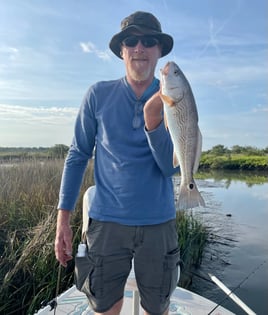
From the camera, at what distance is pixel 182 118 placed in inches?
56.6

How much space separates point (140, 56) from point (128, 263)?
3.86 ft

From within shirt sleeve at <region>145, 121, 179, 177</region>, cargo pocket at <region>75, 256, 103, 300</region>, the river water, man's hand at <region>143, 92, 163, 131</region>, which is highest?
man's hand at <region>143, 92, 163, 131</region>

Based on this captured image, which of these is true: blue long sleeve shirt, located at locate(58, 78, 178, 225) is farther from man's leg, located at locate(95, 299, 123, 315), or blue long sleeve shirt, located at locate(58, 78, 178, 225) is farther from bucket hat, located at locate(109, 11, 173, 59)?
man's leg, located at locate(95, 299, 123, 315)

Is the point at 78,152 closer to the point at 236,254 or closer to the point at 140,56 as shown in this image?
the point at 140,56

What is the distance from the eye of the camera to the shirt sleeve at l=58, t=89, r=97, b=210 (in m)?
2.06

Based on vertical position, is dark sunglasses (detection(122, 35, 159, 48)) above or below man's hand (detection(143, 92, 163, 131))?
above

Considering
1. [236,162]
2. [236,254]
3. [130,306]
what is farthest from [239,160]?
[130,306]

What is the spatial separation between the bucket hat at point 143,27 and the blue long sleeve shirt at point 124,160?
0.90ft

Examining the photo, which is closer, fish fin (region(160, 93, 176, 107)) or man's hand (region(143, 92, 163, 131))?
fish fin (region(160, 93, 176, 107))

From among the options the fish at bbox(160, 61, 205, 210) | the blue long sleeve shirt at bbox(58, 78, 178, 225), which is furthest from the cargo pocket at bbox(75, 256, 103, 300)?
the fish at bbox(160, 61, 205, 210)

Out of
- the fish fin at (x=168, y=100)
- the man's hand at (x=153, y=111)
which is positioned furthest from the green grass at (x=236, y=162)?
the fish fin at (x=168, y=100)

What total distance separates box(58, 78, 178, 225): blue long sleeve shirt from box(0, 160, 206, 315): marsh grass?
1.78 metres

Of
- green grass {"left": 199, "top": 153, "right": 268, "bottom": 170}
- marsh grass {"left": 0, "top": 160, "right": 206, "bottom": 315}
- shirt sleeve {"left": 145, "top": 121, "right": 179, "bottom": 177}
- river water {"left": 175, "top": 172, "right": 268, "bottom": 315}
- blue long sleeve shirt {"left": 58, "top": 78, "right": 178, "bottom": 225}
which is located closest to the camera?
shirt sleeve {"left": 145, "top": 121, "right": 179, "bottom": 177}

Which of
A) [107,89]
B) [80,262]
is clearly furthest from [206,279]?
[107,89]
